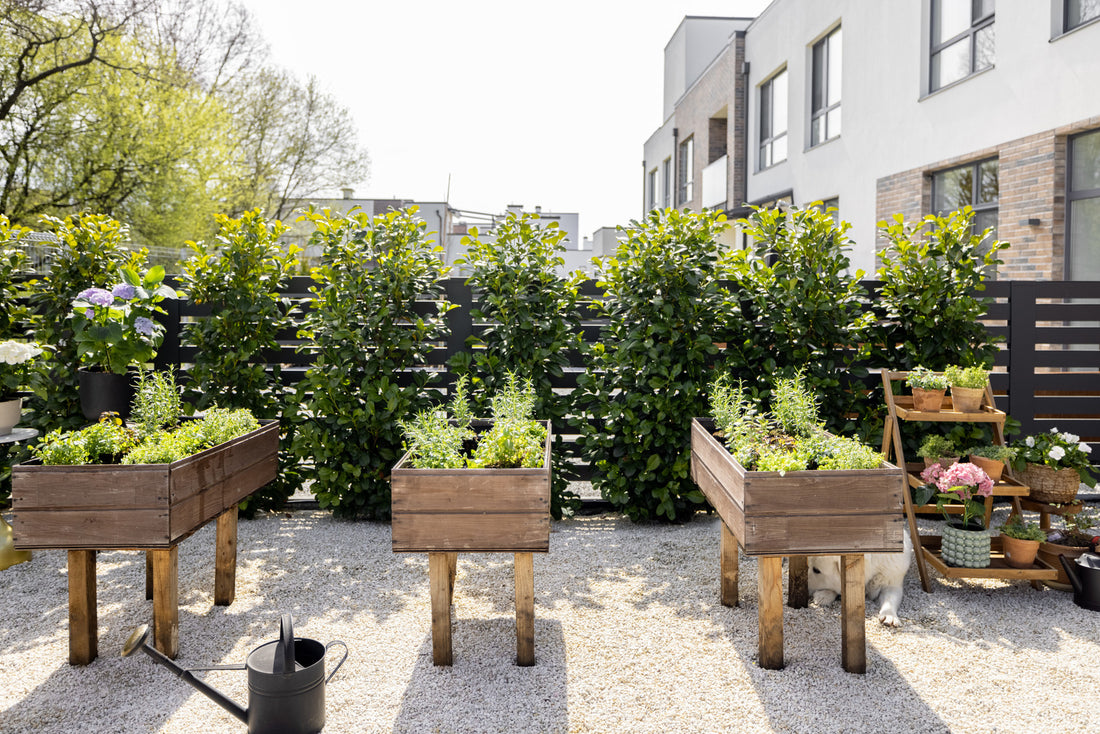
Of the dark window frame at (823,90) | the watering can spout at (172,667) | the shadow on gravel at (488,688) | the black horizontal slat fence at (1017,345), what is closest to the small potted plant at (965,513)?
the black horizontal slat fence at (1017,345)

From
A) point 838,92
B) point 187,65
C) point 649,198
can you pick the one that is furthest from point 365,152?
point 838,92

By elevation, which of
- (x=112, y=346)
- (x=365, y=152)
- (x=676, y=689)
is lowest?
(x=676, y=689)

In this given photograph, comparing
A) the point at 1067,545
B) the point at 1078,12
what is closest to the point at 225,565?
the point at 1067,545

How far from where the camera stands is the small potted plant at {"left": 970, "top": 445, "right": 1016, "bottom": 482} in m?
3.70

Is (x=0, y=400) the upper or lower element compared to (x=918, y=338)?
lower

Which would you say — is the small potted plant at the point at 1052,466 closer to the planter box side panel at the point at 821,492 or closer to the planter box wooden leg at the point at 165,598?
the planter box side panel at the point at 821,492

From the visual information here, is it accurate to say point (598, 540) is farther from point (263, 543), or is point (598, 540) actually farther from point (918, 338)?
point (918, 338)

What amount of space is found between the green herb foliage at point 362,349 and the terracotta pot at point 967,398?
9.29ft

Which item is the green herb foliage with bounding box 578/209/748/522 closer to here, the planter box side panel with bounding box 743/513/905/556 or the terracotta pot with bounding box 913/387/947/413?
the terracotta pot with bounding box 913/387/947/413

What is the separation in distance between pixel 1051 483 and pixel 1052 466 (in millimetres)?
87

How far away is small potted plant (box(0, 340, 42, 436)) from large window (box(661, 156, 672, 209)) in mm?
16909

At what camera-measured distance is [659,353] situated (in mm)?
4539

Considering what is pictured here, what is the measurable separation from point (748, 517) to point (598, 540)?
6.49 ft

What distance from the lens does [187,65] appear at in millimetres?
16938
